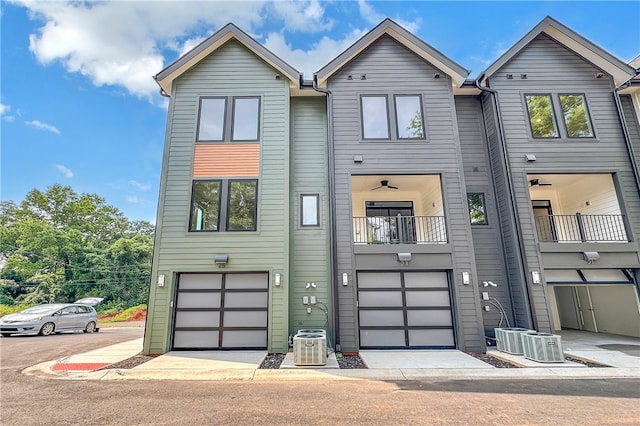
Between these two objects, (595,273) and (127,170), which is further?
(127,170)

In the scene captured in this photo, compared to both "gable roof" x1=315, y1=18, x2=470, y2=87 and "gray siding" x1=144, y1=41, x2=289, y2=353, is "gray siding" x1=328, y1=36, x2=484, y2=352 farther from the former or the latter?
"gray siding" x1=144, y1=41, x2=289, y2=353

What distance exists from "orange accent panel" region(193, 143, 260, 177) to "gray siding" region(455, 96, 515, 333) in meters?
6.63

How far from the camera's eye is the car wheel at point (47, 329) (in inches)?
429

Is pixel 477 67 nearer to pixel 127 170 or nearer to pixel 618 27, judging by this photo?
pixel 618 27

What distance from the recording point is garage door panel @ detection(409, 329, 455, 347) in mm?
7711

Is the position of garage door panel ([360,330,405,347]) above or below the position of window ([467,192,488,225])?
below

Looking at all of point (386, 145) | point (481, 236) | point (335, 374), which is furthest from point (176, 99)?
point (481, 236)

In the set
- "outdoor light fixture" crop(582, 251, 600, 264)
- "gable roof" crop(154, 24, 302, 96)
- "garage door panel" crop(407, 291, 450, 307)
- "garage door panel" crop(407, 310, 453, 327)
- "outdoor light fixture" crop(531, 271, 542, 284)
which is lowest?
"garage door panel" crop(407, 310, 453, 327)

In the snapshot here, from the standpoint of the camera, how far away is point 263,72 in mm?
9180

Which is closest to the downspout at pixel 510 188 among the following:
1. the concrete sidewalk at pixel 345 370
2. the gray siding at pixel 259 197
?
the concrete sidewalk at pixel 345 370

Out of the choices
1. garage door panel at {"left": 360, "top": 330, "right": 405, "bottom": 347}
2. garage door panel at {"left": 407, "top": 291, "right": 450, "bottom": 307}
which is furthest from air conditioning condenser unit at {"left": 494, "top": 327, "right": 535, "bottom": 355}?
garage door panel at {"left": 360, "top": 330, "right": 405, "bottom": 347}

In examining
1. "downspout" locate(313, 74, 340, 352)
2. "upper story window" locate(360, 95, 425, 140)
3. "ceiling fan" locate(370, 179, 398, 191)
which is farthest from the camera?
"ceiling fan" locate(370, 179, 398, 191)

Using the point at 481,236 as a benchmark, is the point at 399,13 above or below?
above

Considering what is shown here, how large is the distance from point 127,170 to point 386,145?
37085 mm
